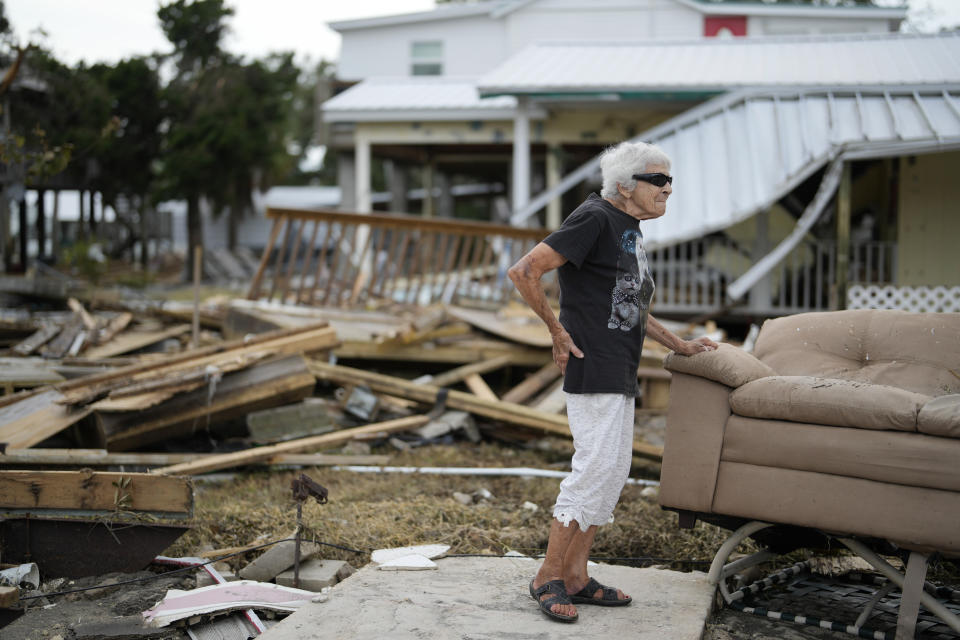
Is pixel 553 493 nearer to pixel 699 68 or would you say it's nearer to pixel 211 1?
pixel 699 68

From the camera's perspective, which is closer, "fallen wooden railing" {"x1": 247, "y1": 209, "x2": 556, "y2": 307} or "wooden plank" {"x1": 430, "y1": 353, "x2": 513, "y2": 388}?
"wooden plank" {"x1": 430, "y1": 353, "x2": 513, "y2": 388}

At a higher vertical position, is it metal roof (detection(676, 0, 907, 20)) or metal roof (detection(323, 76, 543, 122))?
metal roof (detection(676, 0, 907, 20))

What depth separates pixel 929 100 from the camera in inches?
430

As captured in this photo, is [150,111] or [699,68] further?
[150,111]

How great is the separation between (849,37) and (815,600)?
13.5m

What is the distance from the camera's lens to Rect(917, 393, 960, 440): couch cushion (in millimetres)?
3268

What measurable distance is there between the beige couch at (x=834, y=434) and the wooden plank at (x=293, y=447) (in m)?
3.35

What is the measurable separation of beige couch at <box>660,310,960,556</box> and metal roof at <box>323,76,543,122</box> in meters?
10.6

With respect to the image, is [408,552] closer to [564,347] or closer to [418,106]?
[564,347]

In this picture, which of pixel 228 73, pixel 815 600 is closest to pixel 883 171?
pixel 815 600

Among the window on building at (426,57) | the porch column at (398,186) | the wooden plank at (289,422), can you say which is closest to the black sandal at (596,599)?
the wooden plank at (289,422)

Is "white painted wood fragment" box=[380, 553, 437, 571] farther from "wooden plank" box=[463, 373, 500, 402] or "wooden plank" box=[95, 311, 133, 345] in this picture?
"wooden plank" box=[95, 311, 133, 345]

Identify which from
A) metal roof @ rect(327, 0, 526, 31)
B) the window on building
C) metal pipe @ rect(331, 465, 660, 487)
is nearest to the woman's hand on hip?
metal pipe @ rect(331, 465, 660, 487)

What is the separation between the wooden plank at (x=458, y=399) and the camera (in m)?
6.99
